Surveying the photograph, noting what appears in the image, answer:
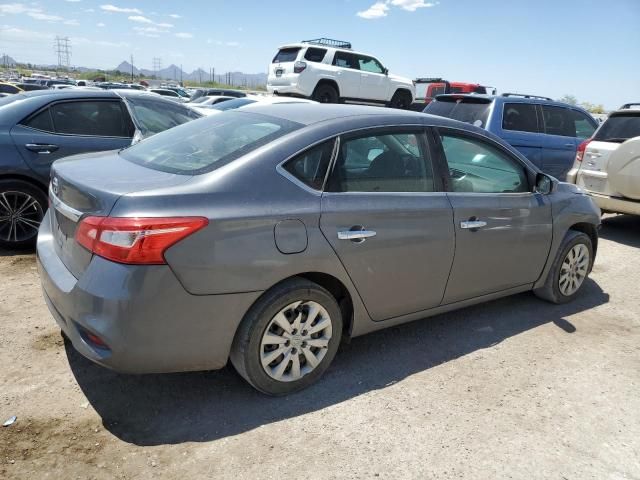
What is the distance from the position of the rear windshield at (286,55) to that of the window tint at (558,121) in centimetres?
822

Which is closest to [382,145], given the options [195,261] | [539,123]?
[195,261]

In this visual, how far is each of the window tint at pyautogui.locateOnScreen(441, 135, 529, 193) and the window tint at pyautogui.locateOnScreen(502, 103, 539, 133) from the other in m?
4.10

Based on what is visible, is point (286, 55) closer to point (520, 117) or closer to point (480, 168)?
point (520, 117)

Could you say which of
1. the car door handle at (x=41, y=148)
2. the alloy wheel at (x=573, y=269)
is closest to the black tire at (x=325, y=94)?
the car door handle at (x=41, y=148)

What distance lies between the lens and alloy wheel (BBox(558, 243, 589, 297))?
4.49 meters

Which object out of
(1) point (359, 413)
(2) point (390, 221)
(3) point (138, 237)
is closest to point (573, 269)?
(2) point (390, 221)

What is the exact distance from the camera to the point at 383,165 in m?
3.29

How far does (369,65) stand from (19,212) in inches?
504

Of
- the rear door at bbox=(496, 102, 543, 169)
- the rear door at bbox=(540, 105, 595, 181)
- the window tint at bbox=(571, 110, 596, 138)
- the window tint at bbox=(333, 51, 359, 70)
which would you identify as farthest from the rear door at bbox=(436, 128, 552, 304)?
the window tint at bbox=(333, 51, 359, 70)

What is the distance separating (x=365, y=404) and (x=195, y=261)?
129 cm

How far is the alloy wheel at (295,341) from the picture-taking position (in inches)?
112

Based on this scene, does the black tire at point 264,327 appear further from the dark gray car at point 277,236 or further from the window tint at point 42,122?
the window tint at point 42,122

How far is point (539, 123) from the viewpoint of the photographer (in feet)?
26.9

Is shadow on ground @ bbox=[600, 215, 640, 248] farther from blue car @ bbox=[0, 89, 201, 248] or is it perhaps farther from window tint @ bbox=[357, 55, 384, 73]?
window tint @ bbox=[357, 55, 384, 73]
